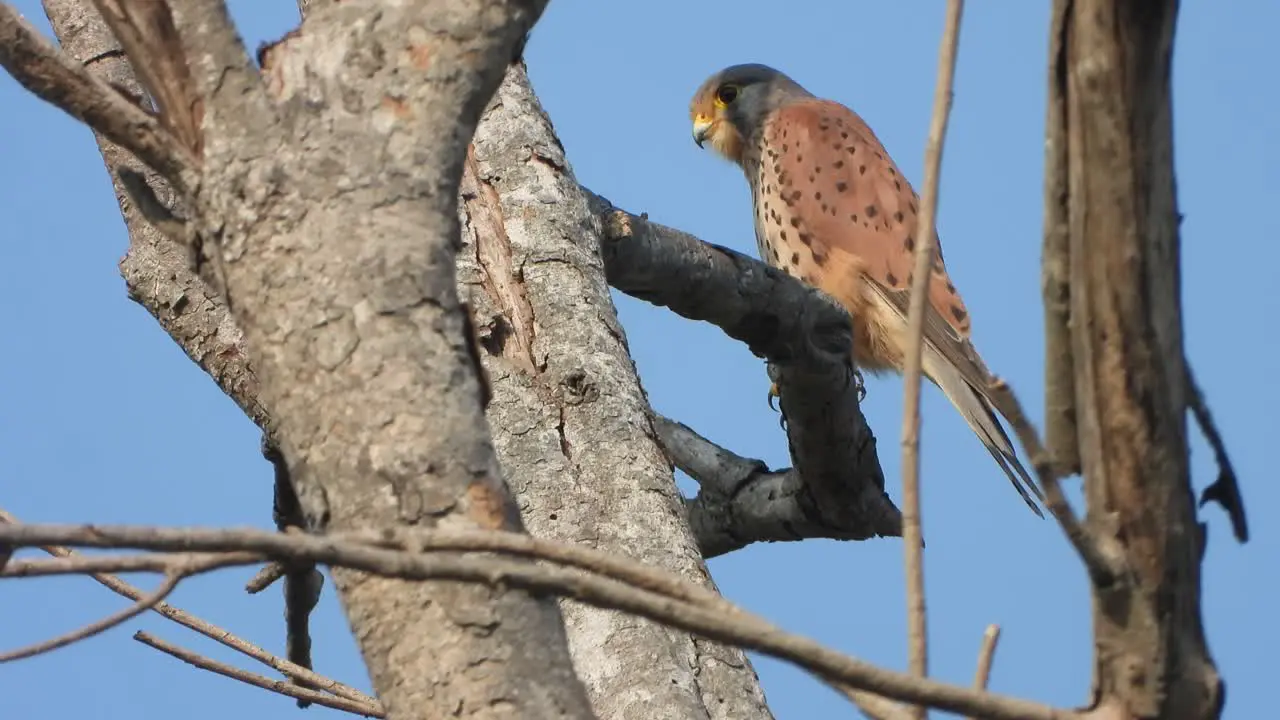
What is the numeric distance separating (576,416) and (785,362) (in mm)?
929

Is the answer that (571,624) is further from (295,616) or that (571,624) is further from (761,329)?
(761,329)

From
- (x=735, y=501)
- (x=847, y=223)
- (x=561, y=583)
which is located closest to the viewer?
(x=561, y=583)

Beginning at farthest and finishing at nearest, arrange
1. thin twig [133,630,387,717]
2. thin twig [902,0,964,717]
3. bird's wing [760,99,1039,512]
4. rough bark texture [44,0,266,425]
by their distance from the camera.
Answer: bird's wing [760,99,1039,512]
rough bark texture [44,0,266,425]
thin twig [133,630,387,717]
thin twig [902,0,964,717]

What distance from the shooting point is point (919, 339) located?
4.37 ft

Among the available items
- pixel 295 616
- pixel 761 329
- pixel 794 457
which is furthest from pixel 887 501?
pixel 295 616

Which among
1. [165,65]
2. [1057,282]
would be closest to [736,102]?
[165,65]

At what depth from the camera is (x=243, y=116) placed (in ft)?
4.75

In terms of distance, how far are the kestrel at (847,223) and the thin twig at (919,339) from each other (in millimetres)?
3715

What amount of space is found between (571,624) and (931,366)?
3140mm

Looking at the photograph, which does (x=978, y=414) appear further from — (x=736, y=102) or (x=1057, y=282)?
(x=1057, y=282)

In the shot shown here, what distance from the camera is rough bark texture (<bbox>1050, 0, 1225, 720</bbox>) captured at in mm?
1133

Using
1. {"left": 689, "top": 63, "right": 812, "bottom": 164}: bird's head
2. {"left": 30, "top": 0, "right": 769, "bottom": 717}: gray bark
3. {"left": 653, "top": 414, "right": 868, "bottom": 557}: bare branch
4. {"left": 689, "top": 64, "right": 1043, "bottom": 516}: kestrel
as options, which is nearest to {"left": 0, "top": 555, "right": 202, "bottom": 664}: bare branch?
{"left": 30, "top": 0, "right": 769, "bottom": 717}: gray bark

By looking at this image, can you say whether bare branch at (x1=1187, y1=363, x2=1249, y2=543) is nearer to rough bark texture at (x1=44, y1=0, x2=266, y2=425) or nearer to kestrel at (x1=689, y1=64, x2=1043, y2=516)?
rough bark texture at (x1=44, y1=0, x2=266, y2=425)

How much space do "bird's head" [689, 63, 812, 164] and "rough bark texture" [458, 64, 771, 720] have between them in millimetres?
3671
